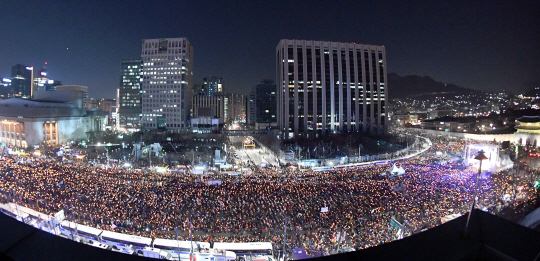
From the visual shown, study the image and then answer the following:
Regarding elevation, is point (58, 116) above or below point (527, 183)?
above

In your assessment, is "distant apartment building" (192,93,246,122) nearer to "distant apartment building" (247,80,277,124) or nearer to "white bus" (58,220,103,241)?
"distant apartment building" (247,80,277,124)

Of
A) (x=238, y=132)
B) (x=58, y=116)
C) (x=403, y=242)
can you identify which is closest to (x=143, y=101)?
(x=58, y=116)

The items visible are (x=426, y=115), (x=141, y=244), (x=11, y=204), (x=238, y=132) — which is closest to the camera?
(x=141, y=244)

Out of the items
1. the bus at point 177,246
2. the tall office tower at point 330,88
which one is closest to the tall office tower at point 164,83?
the tall office tower at point 330,88

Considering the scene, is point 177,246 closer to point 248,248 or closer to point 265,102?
point 248,248

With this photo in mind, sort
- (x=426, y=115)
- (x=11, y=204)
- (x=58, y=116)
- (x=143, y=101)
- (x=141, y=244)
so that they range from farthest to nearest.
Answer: (x=426, y=115)
(x=143, y=101)
(x=58, y=116)
(x=11, y=204)
(x=141, y=244)

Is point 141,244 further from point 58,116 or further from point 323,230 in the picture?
point 58,116

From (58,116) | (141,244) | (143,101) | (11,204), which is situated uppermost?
(143,101)

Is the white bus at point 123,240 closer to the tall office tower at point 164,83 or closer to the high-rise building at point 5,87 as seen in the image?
the tall office tower at point 164,83
